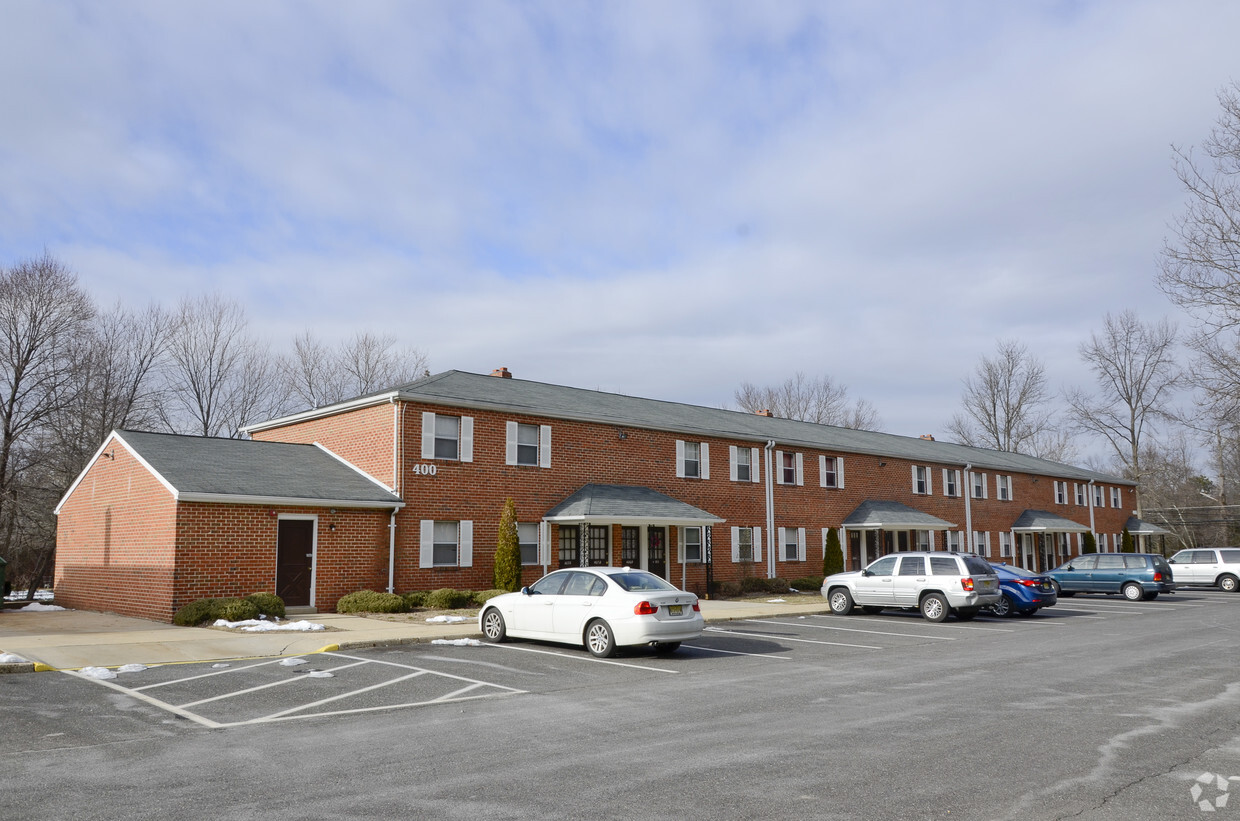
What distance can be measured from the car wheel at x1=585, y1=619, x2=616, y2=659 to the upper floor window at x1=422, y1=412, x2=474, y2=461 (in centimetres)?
1054

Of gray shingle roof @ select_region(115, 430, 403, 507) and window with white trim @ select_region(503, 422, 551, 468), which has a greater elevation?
window with white trim @ select_region(503, 422, 551, 468)

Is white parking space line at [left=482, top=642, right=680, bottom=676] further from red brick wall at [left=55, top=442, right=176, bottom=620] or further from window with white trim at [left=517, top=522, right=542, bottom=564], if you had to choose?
window with white trim at [left=517, top=522, right=542, bottom=564]

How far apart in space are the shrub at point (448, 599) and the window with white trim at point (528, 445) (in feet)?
15.2

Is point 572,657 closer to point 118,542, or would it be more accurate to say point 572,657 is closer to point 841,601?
point 841,601

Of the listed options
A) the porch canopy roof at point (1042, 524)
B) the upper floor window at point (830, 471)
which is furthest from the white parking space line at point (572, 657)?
the porch canopy roof at point (1042, 524)

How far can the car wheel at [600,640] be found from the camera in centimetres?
1445

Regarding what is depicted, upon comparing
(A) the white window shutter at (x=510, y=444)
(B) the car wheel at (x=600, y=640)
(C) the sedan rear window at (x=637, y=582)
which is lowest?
(B) the car wheel at (x=600, y=640)

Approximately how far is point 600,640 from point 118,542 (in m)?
14.4

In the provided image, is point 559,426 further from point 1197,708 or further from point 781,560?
point 1197,708

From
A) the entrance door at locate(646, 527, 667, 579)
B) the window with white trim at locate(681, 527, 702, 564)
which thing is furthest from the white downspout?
the entrance door at locate(646, 527, 667, 579)

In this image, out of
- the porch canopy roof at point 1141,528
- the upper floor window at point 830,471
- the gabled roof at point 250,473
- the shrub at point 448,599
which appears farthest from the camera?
the porch canopy roof at point 1141,528

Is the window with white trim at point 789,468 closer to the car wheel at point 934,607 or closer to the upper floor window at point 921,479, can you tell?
the upper floor window at point 921,479

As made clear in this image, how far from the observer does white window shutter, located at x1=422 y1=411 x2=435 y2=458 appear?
24.1 m

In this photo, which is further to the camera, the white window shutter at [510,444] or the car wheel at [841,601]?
the white window shutter at [510,444]
